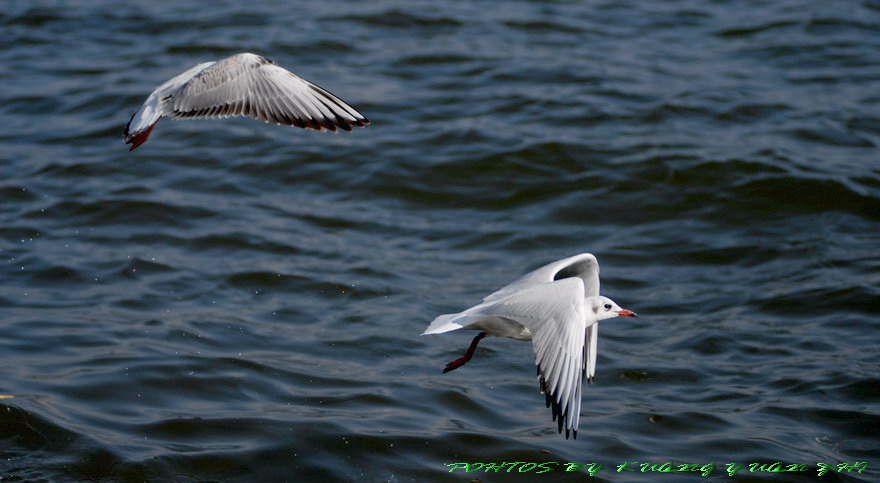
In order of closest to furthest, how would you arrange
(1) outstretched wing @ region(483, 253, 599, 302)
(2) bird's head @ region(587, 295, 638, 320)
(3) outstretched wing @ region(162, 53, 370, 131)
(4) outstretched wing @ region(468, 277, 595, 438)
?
1. (4) outstretched wing @ region(468, 277, 595, 438)
2. (1) outstretched wing @ region(483, 253, 599, 302)
3. (2) bird's head @ region(587, 295, 638, 320)
4. (3) outstretched wing @ region(162, 53, 370, 131)

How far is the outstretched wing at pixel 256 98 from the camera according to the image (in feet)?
19.4

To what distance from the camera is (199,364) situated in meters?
6.71

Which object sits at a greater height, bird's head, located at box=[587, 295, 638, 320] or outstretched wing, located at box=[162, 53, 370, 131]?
outstretched wing, located at box=[162, 53, 370, 131]

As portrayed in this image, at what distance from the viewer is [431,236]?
8930 mm

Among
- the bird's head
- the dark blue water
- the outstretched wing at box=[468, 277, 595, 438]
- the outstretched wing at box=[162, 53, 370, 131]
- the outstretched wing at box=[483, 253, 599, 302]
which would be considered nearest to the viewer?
the outstretched wing at box=[468, 277, 595, 438]

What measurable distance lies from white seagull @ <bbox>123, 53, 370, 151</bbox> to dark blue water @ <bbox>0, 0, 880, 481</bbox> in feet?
5.44

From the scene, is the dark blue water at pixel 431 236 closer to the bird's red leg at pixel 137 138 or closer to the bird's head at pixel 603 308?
the bird's head at pixel 603 308

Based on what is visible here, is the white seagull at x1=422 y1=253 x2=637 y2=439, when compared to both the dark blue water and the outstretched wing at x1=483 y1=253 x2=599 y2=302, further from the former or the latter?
the dark blue water

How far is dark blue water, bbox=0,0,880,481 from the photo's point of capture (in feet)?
19.9

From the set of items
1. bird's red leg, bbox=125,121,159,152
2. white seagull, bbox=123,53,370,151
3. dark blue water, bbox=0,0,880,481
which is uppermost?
white seagull, bbox=123,53,370,151

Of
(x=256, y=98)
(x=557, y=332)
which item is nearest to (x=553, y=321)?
(x=557, y=332)

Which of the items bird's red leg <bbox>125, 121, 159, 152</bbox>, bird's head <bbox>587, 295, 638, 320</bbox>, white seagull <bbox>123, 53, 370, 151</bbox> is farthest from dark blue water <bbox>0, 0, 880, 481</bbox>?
white seagull <bbox>123, 53, 370, 151</bbox>

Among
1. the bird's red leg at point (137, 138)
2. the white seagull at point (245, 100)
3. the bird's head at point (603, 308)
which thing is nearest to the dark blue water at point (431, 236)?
the bird's head at point (603, 308)

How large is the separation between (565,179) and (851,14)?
18.7ft
